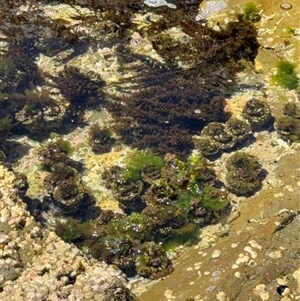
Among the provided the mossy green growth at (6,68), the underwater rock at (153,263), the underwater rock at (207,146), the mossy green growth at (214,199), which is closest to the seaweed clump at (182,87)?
the underwater rock at (207,146)

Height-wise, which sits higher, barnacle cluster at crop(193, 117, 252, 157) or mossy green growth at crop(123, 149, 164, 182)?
barnacle cluster at crop(193, 117, 252, 157)

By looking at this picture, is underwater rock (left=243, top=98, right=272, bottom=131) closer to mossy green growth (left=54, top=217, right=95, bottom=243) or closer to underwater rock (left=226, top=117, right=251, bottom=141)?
underwater rock (left=226, top=117, right=251, bottom=141)

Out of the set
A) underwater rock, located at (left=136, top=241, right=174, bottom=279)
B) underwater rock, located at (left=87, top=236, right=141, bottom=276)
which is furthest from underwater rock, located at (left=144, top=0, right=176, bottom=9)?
underwater rock, located at (left=136, top=241, right=174, bottom=279)

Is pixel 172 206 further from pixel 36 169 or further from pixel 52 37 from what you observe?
pixel 52 37

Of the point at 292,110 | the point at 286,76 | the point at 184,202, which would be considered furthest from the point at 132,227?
the point at 286,76

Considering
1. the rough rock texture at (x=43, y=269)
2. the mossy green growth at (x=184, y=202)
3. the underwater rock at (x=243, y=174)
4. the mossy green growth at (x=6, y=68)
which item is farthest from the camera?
the mossy green growth at (x=6, y=68)

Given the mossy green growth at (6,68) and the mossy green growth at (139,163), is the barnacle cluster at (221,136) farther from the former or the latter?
the mossy green growth at (6,68)
